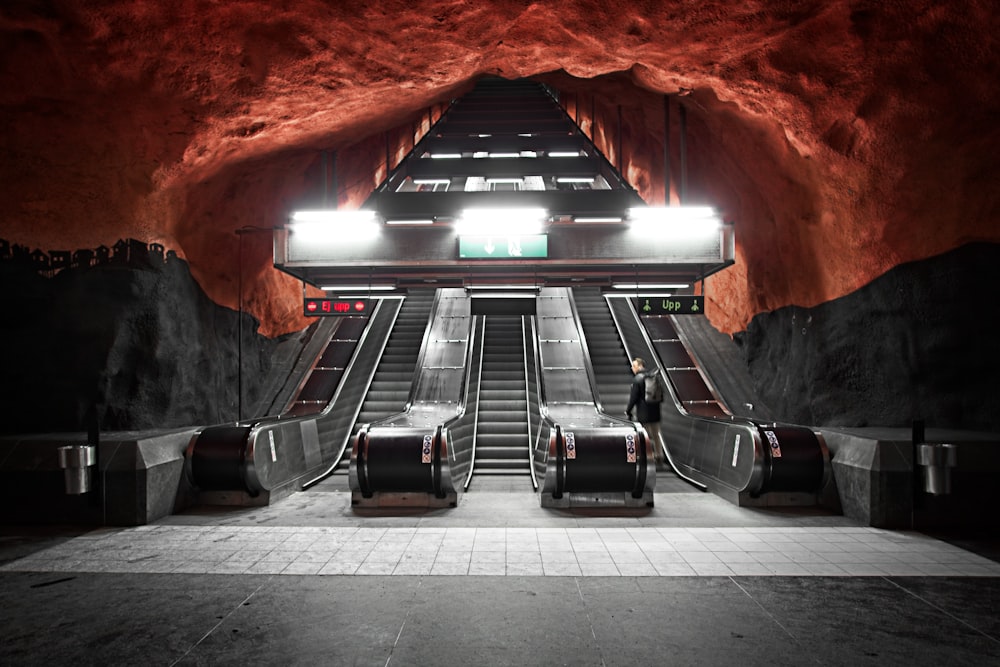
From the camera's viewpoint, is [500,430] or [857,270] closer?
[857,270]

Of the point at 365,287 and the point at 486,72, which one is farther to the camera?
the point at 365,287

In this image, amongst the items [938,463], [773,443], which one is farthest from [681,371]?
[938,463]

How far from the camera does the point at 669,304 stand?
9453mm

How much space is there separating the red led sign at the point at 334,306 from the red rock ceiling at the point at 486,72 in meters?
1.94

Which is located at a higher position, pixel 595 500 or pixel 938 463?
pixel 938 463

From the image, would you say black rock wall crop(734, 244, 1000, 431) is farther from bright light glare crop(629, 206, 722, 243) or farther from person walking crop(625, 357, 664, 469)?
person walking crop(625, 357, 664, 469)

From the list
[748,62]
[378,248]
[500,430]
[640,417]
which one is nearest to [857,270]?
[748,62]

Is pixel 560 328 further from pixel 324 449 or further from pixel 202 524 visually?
pixel 202 524

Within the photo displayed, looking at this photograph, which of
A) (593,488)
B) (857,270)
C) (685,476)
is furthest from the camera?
(685,476)

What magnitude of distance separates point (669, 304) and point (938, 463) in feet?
14.9

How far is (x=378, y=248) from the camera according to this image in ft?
31.8

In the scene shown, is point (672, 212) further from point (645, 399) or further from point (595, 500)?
point (595, 500)

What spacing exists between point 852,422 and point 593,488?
153 inches

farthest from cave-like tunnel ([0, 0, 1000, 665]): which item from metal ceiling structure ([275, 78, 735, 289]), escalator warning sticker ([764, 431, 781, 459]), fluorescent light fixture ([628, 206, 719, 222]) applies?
fluorescent light fixture ([628, 206, 719, 222])
